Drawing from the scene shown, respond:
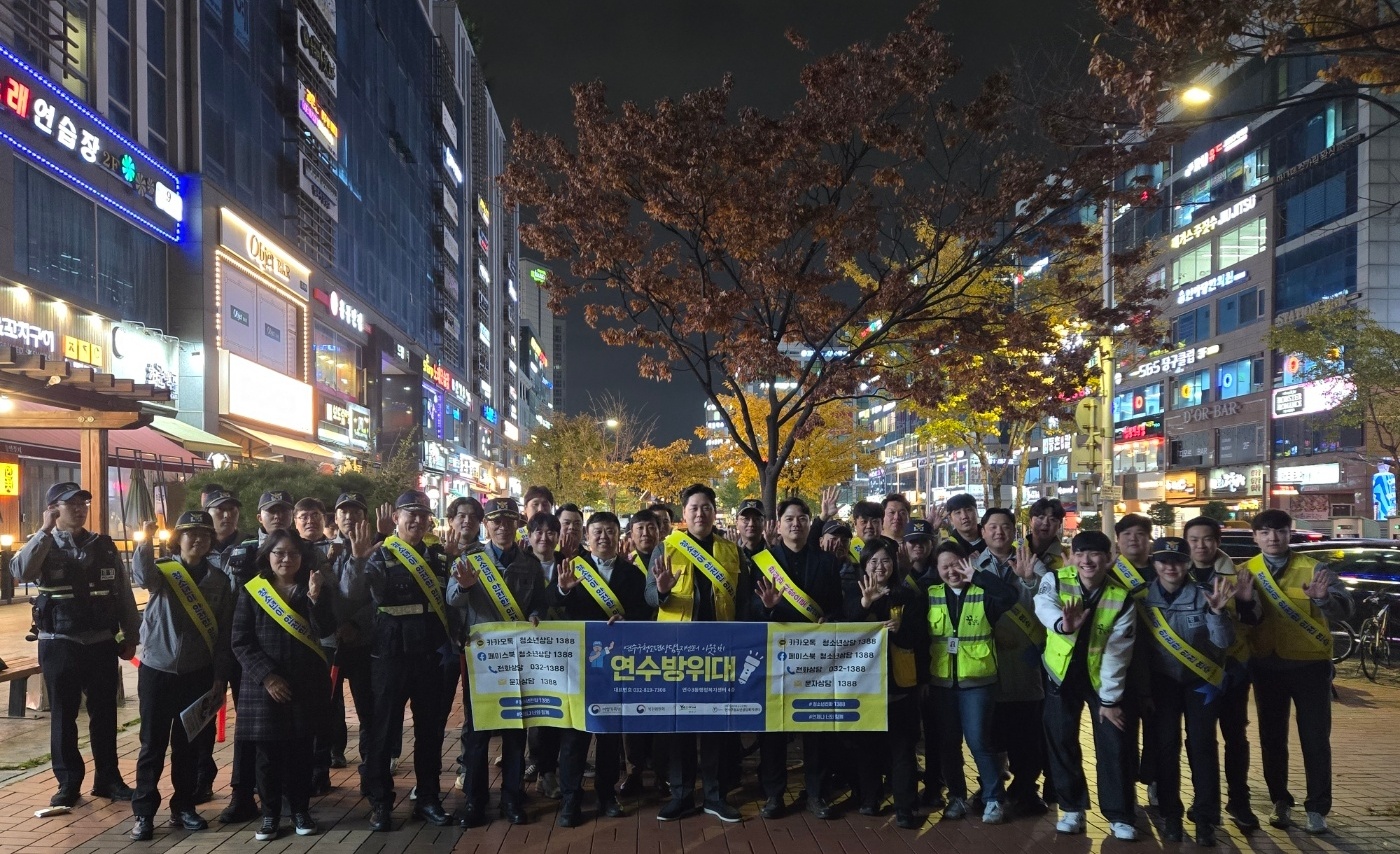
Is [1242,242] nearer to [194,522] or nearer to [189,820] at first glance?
[194,522]

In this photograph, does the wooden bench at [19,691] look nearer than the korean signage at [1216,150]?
Yes

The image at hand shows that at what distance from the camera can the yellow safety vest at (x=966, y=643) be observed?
6031mm

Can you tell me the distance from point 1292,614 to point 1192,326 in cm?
5960

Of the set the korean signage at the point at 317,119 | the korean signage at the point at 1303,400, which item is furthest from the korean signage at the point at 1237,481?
the korean signage at the point at 317,119

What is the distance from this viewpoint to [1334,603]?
5.98 metres

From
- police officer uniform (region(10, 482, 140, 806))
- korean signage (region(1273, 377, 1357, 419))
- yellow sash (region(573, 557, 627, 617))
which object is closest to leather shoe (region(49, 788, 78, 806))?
police officer uniform (region(10, 482, 140, 806))

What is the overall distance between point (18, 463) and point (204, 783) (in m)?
18.5

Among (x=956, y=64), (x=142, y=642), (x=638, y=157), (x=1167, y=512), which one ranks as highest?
(x=956, y=64)

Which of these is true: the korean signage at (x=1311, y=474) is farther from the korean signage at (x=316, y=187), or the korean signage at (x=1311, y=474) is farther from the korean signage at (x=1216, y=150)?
the korean signage at (x=316, y=187)

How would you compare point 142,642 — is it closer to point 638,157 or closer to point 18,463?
point 638,157

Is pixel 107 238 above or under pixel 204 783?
above

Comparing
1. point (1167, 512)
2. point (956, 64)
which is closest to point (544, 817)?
point (956, 64)

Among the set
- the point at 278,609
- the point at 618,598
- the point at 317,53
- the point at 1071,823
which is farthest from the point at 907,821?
the point at 317,53

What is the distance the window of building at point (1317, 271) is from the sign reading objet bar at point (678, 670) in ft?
157
